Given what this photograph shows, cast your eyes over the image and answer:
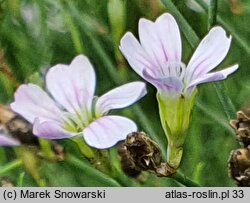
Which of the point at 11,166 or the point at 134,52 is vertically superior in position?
the point at 134,52

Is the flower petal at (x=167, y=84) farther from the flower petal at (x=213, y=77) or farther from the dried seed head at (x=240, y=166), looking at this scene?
the dried seed head at (x=240, y=166)

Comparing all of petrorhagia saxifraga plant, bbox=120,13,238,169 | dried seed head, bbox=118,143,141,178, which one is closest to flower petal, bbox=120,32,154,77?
petrorhagia saxifraga plant, bbox=120,13,238,169

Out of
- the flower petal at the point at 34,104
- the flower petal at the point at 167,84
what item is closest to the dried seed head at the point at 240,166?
the flower petal at the point at 167,84

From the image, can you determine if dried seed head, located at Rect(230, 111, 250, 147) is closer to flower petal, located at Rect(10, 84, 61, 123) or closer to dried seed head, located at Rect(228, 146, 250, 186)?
dried seed head, located at Rect(228, 146, 250, 186)

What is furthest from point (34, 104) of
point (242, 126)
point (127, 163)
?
point (242, 126)

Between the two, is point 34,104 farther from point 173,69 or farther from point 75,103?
point 173,69

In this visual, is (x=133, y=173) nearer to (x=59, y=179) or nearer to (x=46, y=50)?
(x=59, y=179)
